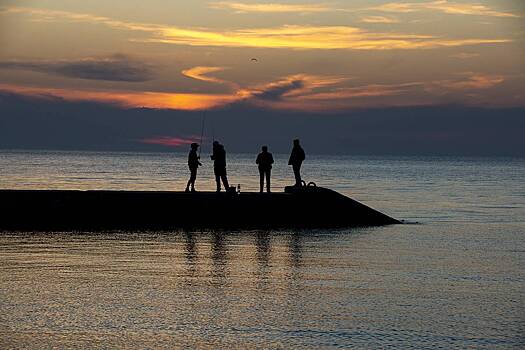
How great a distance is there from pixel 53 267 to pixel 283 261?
17.7 ft

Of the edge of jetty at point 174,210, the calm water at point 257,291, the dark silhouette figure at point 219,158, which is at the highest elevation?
the dark silhouette figure at point 219,158

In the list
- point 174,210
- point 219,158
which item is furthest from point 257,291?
point 219,158

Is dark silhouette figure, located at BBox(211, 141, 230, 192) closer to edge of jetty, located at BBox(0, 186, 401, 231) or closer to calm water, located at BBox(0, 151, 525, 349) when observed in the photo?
edge of jetty, located at BBox(0, 186, 401, 231)

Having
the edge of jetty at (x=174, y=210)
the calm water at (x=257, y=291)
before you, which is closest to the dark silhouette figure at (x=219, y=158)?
the edge of jetty at (x=174, y=210)

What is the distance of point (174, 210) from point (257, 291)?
15.3 meters

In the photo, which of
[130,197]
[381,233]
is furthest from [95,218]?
[381,233]

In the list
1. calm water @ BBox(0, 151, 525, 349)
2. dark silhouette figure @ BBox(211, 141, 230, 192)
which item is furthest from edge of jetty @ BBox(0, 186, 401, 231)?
calm water @ BBox(0, 151, 525, 349)

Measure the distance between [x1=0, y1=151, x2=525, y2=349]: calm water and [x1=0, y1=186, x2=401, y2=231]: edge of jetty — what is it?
3.10 metres

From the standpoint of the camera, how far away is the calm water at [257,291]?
13.3 metres

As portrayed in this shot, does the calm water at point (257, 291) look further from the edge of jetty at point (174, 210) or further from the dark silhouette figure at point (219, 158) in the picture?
the dark silhouette figure at point (219, 158)

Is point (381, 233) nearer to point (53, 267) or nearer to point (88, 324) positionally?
point (53, 267)

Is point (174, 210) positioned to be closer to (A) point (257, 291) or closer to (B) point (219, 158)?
(B) point (219, 158)

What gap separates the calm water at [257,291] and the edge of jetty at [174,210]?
3102 mm

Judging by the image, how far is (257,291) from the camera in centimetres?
1703
